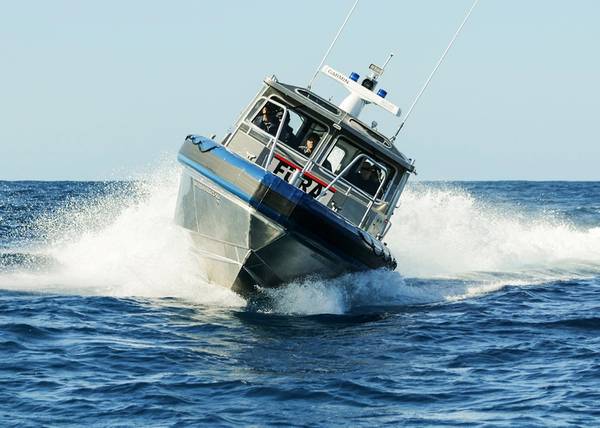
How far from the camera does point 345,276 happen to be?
13.6 meters

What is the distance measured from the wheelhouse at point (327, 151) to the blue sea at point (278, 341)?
1.12 meters

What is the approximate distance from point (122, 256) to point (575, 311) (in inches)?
300

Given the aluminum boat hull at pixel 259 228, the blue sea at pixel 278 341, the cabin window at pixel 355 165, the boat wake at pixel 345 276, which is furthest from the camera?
the cabin window at pixel 355 165

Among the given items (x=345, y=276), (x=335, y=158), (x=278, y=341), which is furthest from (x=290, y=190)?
(x=335, y=158)

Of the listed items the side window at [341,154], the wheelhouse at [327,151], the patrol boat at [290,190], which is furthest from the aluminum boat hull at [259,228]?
the side window at [341,154]

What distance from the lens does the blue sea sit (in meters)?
8.47

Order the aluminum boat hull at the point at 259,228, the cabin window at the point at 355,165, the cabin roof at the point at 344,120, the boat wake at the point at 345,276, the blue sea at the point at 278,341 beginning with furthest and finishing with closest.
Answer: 1. the cabin window at the point at 355,165
2. the cabin roof at the point at 344,120
3. the boat wake at the point at 345,276
4. the aluminum boat hull at the point at 259,228
5. the blue sea at the point at 278,341

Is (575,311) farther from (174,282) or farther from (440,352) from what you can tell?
(174,282)

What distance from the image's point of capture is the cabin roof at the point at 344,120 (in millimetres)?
14320

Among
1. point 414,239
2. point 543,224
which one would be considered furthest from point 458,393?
point 543,224

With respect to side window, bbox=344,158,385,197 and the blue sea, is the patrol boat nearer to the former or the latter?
side window, bbox=344,158,385,197

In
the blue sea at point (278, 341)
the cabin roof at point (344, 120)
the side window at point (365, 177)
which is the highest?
the cabin roof at point (344, 120)

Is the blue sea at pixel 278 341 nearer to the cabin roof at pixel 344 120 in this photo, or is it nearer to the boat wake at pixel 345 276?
the boat wake at pixel 345 276

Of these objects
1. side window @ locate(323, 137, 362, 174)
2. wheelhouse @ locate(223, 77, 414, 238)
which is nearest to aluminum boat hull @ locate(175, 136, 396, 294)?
wheelhouse @ locate(223, 77, 414, 238)
